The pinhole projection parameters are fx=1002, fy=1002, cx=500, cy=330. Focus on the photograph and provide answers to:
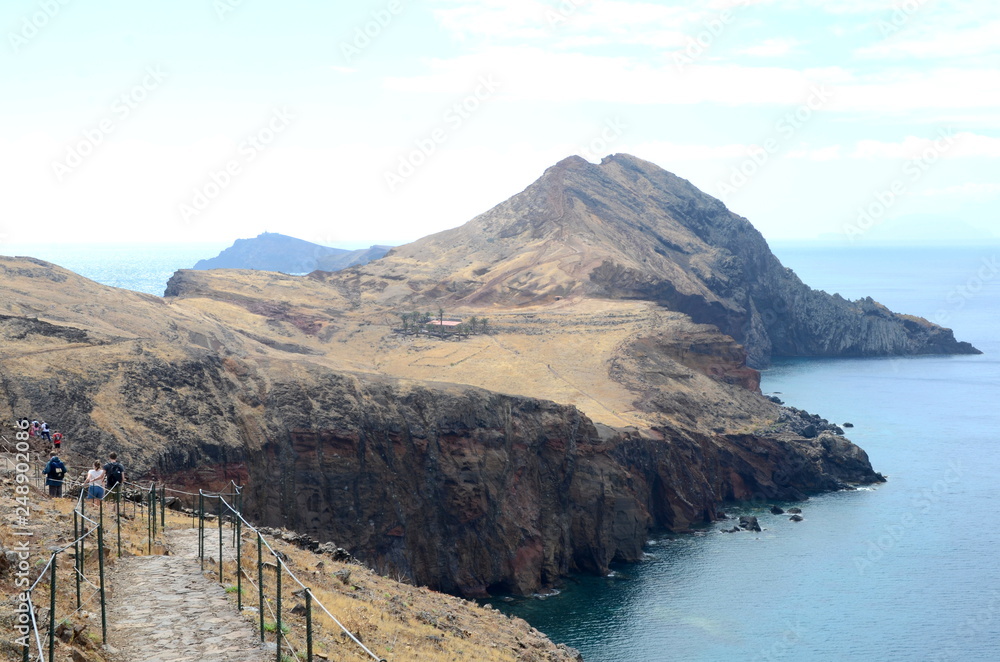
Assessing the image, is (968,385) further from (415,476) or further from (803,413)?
(415,476)

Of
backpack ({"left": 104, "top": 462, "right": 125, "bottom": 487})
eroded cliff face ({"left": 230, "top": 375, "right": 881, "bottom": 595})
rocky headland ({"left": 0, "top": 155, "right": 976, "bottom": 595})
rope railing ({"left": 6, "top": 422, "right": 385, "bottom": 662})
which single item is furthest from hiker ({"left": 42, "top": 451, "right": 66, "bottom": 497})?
eroded cliff face ({"left": 230, "top": 375, "right": 881, "bottom": 595})

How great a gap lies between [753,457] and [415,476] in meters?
50.0

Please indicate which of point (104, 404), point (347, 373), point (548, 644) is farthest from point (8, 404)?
point (548, 644)

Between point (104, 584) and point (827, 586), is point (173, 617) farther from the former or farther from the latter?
point (827, 586)

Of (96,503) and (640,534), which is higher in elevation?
(96,503)

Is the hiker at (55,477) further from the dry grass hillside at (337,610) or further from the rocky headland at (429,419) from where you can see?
the rocky headland at (429,419)

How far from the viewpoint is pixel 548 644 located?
39.5 meters
